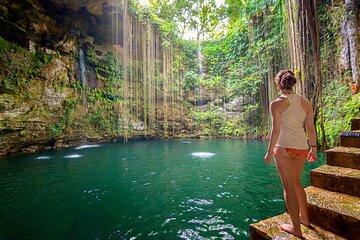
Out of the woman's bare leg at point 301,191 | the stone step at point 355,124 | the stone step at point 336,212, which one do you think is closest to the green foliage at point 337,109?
the stone step at point 355,124

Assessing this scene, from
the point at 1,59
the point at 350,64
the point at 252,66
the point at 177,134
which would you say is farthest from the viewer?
the point at 177,134

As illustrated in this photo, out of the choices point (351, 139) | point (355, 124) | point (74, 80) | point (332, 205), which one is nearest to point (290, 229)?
point (332, 205)

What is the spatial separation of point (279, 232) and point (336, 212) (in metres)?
0.44

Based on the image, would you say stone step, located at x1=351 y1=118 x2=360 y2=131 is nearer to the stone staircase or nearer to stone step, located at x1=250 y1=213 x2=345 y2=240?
the stone staircase

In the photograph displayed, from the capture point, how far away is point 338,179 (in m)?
1.59

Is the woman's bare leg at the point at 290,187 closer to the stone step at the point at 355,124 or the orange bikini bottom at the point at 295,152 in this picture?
the orange bikini bottom at the point at 295,152

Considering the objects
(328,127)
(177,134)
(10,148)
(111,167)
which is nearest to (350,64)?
(328,127)

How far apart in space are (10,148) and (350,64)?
13.7 metres

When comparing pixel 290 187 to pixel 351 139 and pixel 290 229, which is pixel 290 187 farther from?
pixel 351 139

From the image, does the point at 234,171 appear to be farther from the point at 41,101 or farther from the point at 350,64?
the point at 41,101

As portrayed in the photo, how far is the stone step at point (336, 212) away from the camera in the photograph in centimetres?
118

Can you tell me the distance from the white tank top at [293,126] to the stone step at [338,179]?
25.9 inches

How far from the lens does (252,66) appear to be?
545 inches

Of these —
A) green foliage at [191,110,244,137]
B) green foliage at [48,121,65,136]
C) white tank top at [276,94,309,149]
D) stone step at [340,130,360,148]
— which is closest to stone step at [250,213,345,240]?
white tank top at [276,94,309,149]
